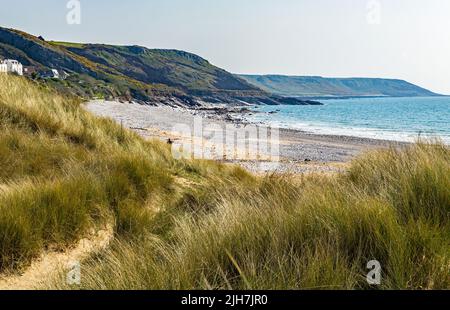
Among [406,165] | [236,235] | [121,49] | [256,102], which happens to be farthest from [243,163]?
[121,49]

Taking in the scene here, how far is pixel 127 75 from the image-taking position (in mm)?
132500

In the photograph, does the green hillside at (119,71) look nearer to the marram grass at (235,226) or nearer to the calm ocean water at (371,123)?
the calm ocean water at (371,123)

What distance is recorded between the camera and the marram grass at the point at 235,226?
92.0 inches

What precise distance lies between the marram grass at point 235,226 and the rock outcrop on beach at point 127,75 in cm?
2965

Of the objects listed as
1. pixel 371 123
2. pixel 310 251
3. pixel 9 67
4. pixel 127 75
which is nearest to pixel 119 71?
pixel 127 75

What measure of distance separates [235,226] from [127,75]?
A: 136m

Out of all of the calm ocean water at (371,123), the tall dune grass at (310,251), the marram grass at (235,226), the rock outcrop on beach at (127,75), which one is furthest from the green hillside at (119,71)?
the tall dune grass at (310,251)

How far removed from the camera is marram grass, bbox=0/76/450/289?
2.34 metres

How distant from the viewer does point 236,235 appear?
283cm

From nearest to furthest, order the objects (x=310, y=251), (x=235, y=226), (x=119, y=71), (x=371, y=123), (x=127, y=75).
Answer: (x=310, y=251), (x=235, y=226), (x=371, y=123), (x=127, y=75), (x=119, y=71)

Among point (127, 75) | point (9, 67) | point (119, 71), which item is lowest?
point (9, 67)

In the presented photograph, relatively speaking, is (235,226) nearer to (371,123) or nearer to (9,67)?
(9,67)

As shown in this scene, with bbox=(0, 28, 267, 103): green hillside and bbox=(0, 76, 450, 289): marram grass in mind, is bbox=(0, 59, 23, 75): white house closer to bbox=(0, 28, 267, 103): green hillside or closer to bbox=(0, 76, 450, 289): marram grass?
bbox=(0, 28, 267, 103): green hillside
